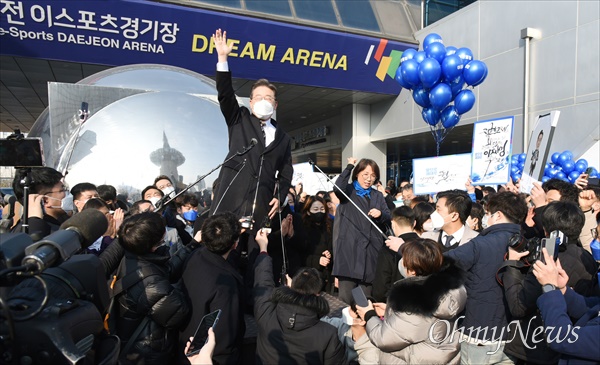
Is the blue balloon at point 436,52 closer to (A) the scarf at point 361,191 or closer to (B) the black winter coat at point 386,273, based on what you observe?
(A) the scarf at point 361,191

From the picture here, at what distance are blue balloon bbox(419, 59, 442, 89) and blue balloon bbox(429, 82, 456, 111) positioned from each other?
Answer: 158mm

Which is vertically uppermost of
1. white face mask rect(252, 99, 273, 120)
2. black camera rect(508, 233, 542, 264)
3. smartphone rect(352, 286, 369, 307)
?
white face mask rect(252, 99, 273, 120)

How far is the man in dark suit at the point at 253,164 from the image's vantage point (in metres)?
3.10

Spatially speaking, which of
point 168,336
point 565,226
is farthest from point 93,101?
point 565,226

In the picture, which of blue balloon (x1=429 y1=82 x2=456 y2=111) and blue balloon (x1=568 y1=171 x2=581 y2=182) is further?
blue balloon (x1=429 y1=82 x2=456 y2=111)

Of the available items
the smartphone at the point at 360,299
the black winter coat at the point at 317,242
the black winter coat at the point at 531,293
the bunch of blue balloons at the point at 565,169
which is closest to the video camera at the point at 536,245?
the black winter coat at the point at 531,293

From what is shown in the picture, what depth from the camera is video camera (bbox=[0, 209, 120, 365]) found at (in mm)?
1095

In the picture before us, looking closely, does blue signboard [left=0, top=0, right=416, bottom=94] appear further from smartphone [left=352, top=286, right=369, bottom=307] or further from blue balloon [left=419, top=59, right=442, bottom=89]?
smartphone [left=352, top=286, right=369, bottom=307]

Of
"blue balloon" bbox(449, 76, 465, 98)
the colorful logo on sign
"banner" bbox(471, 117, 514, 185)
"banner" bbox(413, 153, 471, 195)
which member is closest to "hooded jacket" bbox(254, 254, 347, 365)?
"banner" bbox(471, 117, 514, 185)

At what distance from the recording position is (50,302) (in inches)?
47.8

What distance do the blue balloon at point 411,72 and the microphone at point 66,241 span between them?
848 cm

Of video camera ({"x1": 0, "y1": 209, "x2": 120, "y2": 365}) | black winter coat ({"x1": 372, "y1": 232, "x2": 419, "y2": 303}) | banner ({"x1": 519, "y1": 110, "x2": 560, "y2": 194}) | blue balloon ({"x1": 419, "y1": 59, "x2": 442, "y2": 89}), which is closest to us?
video camera ({"x1": 0, "y1": 209, "x2": 120, "y2": 365})

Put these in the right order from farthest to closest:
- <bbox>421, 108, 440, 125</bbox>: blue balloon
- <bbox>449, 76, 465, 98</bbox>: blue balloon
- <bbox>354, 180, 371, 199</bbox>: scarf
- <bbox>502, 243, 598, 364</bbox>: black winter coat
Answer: <bbox>421, 108, 440, 125</bbox>: blue balloon → <bbox>449, 76, 465, 98</bbox>: blue balloon → <bbox>354, 180, 371, 199</bbox>: scarf → <bbox>502, 243, 598, 364</bbox>: black winter coat

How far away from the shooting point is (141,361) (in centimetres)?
233
